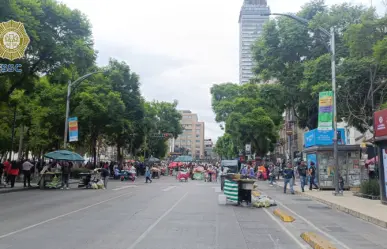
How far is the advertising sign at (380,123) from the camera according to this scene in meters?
16.3

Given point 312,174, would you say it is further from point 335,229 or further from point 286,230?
point 286,230

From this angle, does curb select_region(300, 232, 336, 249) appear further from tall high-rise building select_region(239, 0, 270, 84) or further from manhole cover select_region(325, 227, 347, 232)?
tall high-rise building select_region(239, 0, 270, 84)

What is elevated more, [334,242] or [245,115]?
[245,115]

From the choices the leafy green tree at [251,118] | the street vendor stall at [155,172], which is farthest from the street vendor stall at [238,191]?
the leafy green tree at [251,118]

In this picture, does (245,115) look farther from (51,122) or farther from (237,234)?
(237,234)

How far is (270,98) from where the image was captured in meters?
34.0

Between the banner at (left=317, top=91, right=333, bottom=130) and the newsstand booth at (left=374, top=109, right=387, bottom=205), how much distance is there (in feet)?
13.5

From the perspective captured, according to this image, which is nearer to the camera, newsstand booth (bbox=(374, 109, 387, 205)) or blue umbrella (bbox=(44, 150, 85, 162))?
newsstand booth (bbox=(374, 109, 387, 205))

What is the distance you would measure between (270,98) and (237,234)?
2521 cm

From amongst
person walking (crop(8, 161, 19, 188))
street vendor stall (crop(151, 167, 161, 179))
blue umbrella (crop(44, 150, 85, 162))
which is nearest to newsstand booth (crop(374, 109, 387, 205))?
blue umbrella (crop(44, 150, 85, 162))

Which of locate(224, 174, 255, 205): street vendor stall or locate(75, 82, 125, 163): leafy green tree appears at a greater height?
locate(75, 82, 125, 163): leafy green tree

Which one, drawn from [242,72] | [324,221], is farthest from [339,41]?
[242,72]

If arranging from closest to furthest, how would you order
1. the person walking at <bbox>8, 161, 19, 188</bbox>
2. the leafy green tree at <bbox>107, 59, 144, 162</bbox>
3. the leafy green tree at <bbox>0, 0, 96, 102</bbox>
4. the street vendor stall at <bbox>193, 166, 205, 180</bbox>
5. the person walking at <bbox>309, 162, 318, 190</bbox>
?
1. the leafy green tree at <bbox>0, 0, 96, 102</bbox>
2. the person walking at <bbox>8, 161, 19, 188</bbox>
3. the person walking at <bbox>309, 162, 318, 190</bbox>
4. the street vendor stall at <bbox>193, 166, 205, 180</bbox>
5. the leafy green tree at <bbox>107, 59, 144, 162</bbox>

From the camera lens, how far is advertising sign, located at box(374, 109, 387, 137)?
16328mm
